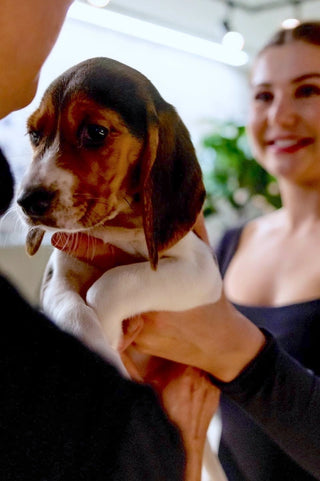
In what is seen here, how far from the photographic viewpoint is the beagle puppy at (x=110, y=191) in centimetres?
40

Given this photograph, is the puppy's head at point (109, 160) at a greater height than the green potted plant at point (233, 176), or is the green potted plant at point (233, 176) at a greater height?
the puppy's head at point (109, 160)

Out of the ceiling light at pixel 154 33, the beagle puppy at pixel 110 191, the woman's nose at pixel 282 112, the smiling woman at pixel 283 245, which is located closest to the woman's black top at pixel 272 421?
the smiling woman at pixel 283 245

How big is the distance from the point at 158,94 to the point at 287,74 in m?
0.28

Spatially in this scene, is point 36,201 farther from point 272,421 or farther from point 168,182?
point 272,421

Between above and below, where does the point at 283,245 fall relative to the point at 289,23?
below

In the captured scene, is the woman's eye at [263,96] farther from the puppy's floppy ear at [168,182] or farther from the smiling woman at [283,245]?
the puppy's floppy ear at [168,182]

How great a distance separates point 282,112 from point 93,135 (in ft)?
1.08

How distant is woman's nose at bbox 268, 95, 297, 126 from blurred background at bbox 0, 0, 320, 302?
39mm

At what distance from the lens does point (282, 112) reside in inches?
26.2

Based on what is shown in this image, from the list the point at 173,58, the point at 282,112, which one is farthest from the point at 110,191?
the point at 282,112

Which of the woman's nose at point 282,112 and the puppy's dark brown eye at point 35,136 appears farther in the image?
the woman's nose at point 282,112

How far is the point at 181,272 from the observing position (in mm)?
627

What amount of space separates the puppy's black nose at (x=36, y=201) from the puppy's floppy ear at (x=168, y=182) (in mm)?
107

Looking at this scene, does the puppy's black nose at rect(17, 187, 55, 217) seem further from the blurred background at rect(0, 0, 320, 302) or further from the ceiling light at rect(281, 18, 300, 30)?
the ceiling light at rect(281, 18, 300, 30)
